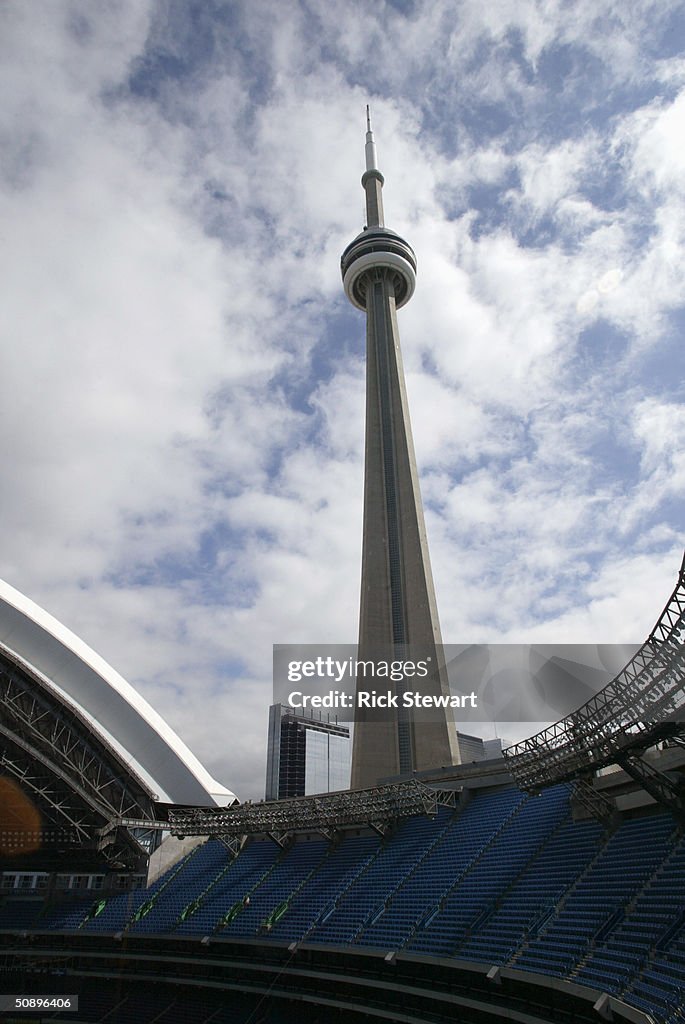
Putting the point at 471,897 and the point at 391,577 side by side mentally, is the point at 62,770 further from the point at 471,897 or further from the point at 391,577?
the point at 391,577

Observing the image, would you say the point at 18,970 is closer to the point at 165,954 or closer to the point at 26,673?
the point at 165,954

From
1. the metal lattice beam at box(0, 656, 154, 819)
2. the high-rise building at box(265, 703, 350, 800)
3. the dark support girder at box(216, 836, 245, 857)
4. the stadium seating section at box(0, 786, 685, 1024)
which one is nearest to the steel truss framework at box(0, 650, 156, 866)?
the metal lattice beam at box(0, 656, 154, 819)

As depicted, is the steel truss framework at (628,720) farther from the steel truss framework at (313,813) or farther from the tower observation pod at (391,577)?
the tower observation pod at (391,577)

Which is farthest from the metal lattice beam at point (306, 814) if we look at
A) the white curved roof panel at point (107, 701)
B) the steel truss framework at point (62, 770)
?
the white curved roof panel at point (107, 701)

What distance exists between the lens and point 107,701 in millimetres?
34750

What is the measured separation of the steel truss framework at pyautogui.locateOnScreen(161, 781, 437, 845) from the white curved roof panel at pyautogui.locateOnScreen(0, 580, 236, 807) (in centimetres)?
215

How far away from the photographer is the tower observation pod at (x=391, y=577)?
5097cm

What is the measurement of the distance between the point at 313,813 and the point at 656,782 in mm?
17091

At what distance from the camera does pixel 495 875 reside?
2148cm

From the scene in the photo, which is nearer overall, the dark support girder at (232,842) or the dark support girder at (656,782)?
the dark support girder at (656,782)

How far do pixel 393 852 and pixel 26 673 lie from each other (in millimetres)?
18616

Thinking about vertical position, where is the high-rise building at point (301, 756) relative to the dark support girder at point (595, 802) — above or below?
above

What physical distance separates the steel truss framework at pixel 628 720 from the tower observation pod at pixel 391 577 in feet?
96.5

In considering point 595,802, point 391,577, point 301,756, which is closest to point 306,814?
point 595,802
